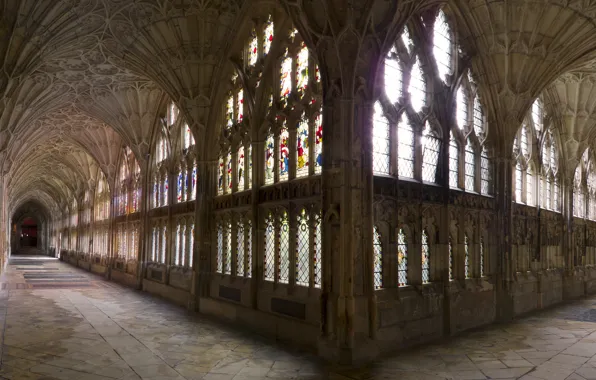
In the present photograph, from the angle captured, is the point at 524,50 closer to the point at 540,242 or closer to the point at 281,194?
the point at 540,242

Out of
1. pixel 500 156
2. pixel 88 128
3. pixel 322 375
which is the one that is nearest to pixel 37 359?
pixel 322 375

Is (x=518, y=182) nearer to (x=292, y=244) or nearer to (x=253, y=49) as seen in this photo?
(x=292, y=244)

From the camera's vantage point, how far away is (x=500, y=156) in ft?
45.7

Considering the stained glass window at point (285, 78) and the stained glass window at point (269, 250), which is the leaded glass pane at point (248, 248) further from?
the stained glass window at point (285, 78)

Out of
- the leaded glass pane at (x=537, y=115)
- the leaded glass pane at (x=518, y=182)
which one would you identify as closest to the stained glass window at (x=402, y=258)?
the leaded glass pane at (x=518, y=182)

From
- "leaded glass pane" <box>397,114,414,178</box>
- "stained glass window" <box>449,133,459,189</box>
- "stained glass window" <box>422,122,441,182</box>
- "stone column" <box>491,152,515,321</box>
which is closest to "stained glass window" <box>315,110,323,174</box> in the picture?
"leaded glass pane" <box>397,114,414,178</box>

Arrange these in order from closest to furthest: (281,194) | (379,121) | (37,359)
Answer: (37,359), (379,121), (281,194)

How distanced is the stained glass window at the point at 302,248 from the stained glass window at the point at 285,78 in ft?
9.73

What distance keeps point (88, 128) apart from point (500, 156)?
68.6 feet

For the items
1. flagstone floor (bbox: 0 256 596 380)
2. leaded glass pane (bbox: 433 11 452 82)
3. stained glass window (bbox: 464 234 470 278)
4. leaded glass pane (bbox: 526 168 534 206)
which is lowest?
flagstone floor (bbox: 0 256 596 380)

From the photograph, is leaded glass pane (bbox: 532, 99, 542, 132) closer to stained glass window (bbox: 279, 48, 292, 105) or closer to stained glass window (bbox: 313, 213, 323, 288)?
stained glass window (bbox: 279, 48, 292, 105)

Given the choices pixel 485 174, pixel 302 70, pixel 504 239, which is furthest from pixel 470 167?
pixel 302 70

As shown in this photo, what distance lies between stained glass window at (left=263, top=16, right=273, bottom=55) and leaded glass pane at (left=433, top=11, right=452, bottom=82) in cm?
418

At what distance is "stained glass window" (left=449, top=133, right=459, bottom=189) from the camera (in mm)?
12523
